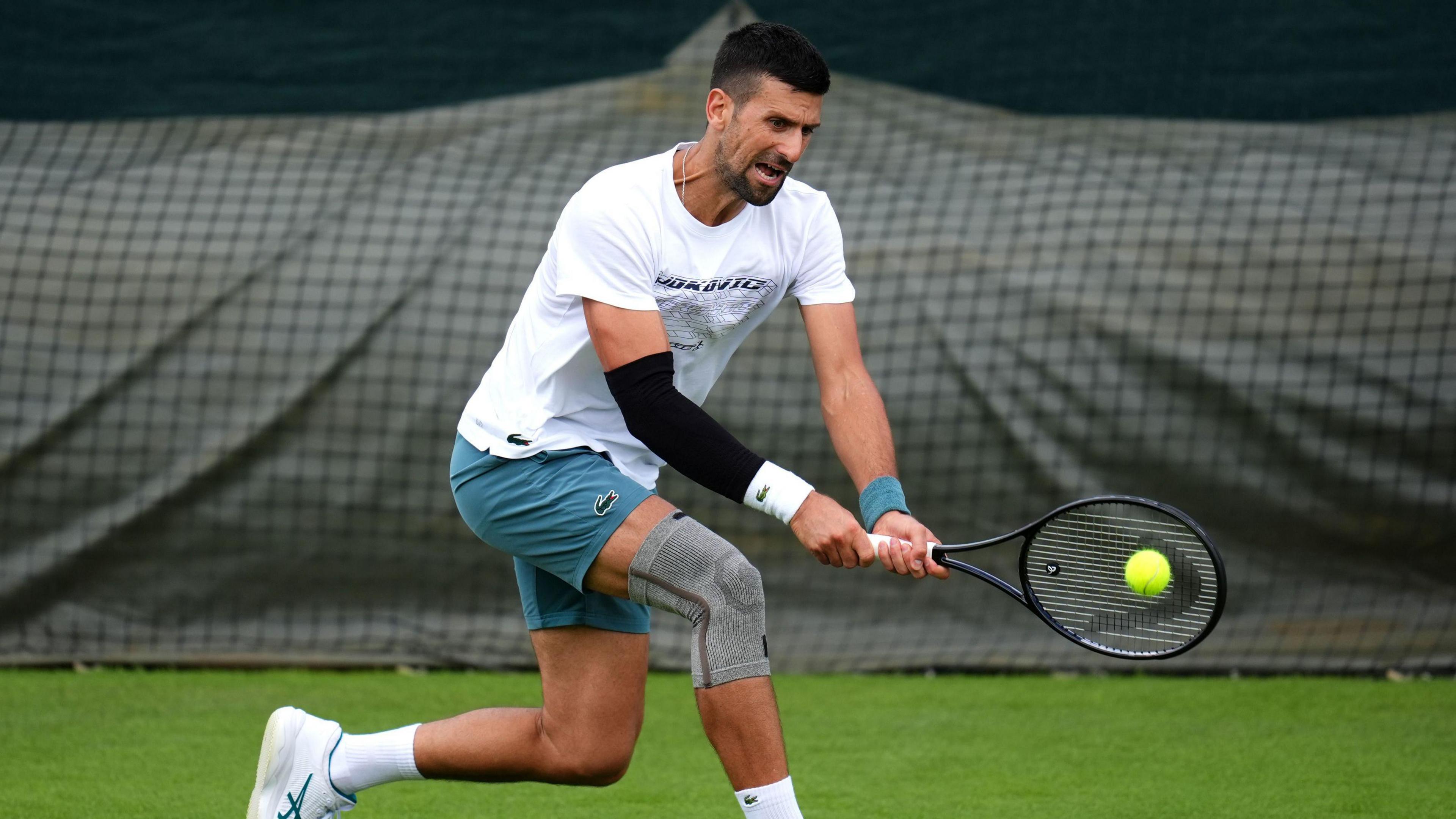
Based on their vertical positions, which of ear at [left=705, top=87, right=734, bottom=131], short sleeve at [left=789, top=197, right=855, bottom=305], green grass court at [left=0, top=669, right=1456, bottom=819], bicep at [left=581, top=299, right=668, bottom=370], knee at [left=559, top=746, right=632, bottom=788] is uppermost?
ear at [left=705, top=87, right=734, bottom=131]

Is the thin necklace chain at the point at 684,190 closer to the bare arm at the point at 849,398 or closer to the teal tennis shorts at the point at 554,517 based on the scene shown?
the bare arm at the point at 849,398

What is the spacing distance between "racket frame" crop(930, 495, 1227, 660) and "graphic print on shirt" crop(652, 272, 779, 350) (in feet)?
2.12

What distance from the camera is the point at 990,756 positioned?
4.32 metres

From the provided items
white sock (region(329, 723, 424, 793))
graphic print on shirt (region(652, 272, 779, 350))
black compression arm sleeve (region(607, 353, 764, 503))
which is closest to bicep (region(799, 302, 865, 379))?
graphic print on shirt (region(652, 272, 779, 350))

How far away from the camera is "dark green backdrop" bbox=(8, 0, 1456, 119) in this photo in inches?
266

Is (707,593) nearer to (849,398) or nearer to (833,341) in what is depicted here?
(849,398)

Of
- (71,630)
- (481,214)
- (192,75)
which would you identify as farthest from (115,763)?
(192,75)

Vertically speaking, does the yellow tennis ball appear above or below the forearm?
below

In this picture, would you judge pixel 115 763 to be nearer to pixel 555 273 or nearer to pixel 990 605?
pixel 555 273

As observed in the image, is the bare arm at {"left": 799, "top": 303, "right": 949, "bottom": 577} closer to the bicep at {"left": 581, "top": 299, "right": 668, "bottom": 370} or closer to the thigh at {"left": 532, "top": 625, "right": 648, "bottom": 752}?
the bicep at {"left": 581, "top": 299, "right": 668, "bottom": 370}

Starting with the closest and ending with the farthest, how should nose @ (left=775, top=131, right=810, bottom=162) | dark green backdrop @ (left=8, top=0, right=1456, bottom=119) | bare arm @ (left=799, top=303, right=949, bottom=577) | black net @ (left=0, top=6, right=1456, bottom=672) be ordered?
nose @ (left=775, top=131, right=810, bottom=162)
bare arm @ (left=799, top=303, right=949, bottom=577)
black net @ (left=0, top=6, right=1456, bottom=672)
dark green backdrop @ (left=8, top=0, right=1456, bottom=119)

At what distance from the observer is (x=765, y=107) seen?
9.02 feet

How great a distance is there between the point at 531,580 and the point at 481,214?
10.8ft

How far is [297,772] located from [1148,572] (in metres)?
1.76
